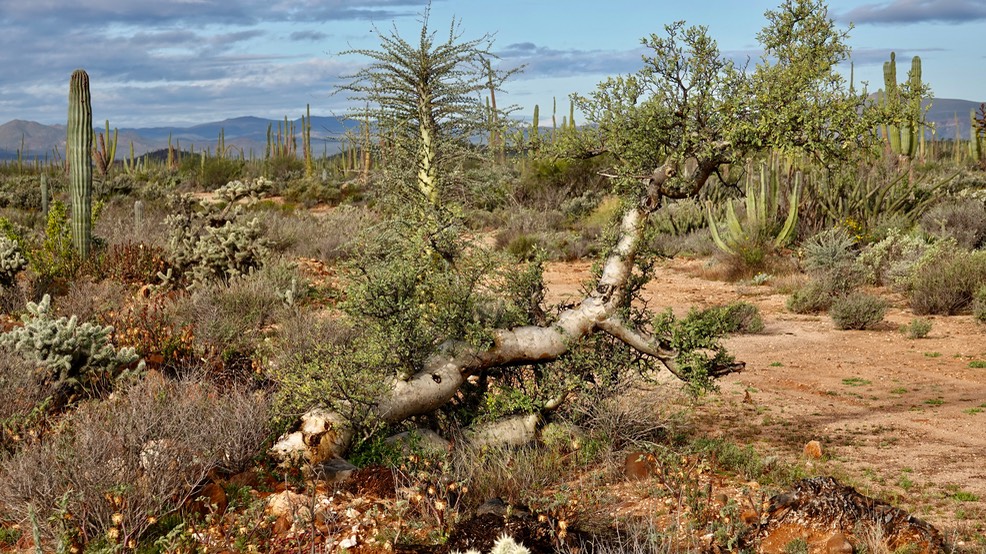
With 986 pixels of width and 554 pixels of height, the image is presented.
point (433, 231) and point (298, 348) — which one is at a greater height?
point (433, 231)

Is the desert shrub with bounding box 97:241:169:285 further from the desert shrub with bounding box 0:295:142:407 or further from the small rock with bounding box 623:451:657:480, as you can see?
the small rock with bounding box 623:451:657:480

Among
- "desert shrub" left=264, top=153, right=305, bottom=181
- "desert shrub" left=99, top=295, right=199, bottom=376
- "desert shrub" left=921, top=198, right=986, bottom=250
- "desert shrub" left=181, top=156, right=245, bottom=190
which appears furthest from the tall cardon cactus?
"desert shrub" left=264, top=153, right=305, bottom=181

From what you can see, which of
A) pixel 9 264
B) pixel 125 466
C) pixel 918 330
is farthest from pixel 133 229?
pixel 918 330

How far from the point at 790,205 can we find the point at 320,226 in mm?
8942

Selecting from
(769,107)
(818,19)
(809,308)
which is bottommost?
(809,308)

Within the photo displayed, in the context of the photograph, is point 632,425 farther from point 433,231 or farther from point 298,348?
point 298,348

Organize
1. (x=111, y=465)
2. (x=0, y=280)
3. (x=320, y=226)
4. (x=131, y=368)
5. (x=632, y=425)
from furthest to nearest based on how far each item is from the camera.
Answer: (x=320, y=226), (x=0, y=280), (x=131, y=368), (x=632, y=425), (x=111, y=465)

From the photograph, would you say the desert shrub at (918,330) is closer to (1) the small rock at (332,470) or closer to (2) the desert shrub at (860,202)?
(2) the desert shrub at (860,202)

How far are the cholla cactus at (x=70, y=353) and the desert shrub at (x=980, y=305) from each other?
943 centimetres

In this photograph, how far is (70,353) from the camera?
671 centimetres

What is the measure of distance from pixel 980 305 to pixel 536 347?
7671 millimetres

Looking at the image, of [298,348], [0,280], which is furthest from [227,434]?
[0,280]

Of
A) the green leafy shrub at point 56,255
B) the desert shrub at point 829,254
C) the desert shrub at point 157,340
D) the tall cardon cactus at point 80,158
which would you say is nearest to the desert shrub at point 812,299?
the desert shrub at point 829,254

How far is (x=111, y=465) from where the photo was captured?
4.34m
